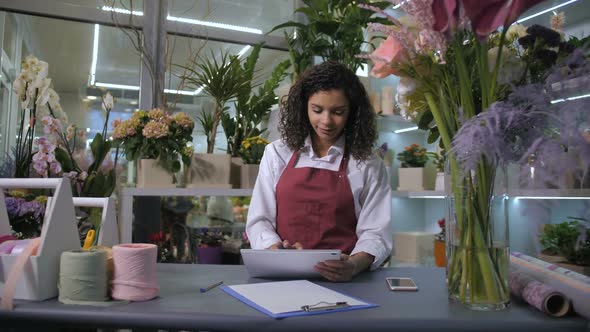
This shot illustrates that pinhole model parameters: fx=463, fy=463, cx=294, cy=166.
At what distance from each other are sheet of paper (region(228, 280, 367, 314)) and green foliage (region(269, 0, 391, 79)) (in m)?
1.98

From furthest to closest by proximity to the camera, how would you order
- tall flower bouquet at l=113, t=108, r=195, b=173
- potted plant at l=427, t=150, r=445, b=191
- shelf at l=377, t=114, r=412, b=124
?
shelf at l=377, t=114, r=412, b=124 < potted plant at l=427, t=150, r=445, b=191 < tall flower bouquet at l=113, t=108, r=195, b=173

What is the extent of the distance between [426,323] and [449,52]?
1.62 ft

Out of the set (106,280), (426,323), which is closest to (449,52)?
(426,323)

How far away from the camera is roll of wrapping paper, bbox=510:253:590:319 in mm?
750

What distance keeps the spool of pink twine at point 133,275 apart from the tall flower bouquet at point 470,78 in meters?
0.57

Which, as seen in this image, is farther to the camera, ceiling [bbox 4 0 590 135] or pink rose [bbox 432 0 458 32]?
ceiling [bbox 4 0 590 135]

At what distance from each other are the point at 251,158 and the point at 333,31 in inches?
35.4

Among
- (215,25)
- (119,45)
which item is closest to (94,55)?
(119,45)

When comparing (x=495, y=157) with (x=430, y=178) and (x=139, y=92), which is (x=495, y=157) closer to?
(x=430, y=178)

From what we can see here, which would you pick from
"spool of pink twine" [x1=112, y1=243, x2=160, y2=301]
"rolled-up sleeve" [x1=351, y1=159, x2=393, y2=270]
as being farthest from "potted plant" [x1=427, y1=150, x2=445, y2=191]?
"spool of pink twine" [x1=112, y1=243, x2=160, y2=301]

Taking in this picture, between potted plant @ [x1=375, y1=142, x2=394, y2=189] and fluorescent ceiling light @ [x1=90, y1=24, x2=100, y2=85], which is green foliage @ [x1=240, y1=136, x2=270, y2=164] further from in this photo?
fluorescent ceiling light @ [x1=90, y1=24, x2=100, y2=85]

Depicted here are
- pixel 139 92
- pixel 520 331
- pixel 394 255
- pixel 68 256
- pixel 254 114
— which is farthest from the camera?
pixel 394 255

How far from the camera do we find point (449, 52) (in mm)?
878

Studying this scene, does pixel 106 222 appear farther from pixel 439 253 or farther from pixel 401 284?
A: pixel 439 253
